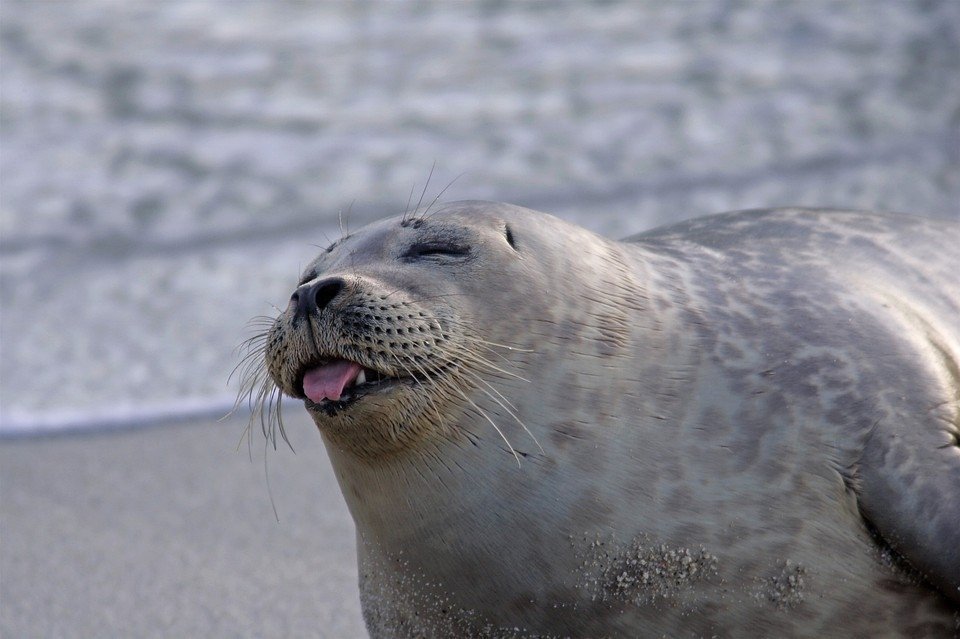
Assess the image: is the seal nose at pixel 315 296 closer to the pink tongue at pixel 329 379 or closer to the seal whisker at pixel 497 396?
the pink tongue at pixel 329 379

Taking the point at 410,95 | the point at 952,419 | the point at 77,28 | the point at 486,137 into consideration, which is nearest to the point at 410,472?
the point at 952,419

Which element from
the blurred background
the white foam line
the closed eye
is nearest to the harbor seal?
the closed eye

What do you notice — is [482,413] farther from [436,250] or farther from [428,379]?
[436,250]

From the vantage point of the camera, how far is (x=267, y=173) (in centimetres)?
812

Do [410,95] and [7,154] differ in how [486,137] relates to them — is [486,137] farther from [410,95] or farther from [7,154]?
[7,154]

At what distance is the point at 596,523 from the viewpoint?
8.57 feet

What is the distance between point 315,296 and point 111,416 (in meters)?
2.90

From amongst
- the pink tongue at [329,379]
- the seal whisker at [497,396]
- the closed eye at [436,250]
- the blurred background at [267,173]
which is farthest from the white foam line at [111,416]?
the seal whisker at [497,396]

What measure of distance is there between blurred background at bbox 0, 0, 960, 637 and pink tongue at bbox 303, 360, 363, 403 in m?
0.91

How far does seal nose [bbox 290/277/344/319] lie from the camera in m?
2.68

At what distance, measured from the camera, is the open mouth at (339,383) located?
8.68 ft

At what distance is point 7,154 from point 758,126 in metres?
4.53

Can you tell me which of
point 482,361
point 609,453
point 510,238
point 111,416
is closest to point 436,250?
point 510,238

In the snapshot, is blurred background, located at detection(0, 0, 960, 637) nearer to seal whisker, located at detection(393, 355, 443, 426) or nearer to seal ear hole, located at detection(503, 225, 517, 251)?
seal whisker, located at detection(393, 355, 443, 426)
